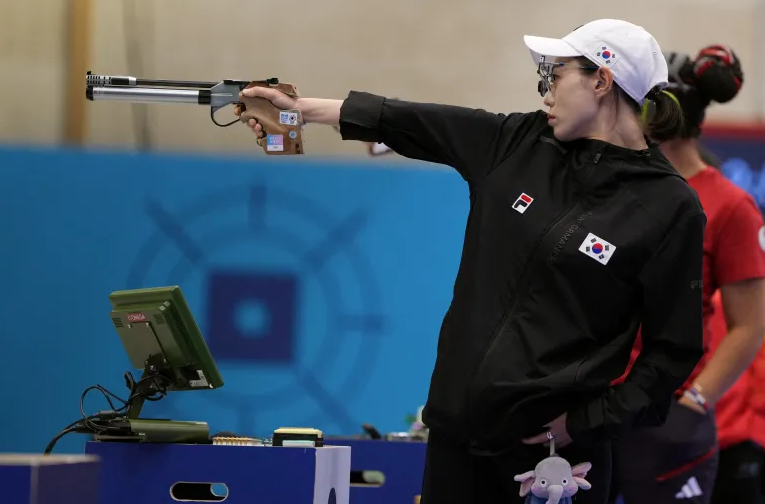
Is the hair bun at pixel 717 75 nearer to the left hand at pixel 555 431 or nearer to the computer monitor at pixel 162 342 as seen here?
the left hand at pixel 555 431

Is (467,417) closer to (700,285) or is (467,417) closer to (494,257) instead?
(494,257)

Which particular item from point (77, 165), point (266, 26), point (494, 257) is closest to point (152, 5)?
point (266, 26)

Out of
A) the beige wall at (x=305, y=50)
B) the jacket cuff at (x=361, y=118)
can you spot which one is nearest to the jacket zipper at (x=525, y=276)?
the jacket cuff at (x=361, y=118)

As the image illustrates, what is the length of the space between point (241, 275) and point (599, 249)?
9.90ft

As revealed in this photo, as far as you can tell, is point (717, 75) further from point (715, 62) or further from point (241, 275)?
point (241, 275)

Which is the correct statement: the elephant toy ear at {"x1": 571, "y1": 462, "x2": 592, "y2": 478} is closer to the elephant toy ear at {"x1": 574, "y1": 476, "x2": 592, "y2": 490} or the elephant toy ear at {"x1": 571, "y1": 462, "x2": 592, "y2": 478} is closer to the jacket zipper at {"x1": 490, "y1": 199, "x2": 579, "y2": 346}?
the elephant toy ear at {"x1": 574, "y1": 476, "x2": 592, "y2": 490}

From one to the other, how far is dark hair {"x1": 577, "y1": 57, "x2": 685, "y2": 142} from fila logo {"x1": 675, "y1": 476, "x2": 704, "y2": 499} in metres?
0.89

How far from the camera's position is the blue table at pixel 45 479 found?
1301 millimetres

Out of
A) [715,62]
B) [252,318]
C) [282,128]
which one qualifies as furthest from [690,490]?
[252,318]

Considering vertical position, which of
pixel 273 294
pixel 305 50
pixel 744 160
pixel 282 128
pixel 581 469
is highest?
pixel 305 50

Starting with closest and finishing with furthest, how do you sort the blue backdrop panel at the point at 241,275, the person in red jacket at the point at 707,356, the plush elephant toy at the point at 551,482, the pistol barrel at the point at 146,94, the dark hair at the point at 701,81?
the plush elephant toy at the point at 551,482 → the pistol barrel at the point at 146,94 → the person in red jacket at the point at 707,356 → the dark hair at the point at 701,81 → the blue backdrop panel at the point at 241,275

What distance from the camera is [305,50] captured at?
536 cm

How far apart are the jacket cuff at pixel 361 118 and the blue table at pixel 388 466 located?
129 cm

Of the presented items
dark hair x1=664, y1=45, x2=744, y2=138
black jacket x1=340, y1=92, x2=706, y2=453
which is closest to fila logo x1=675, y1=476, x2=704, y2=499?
black jacket x1=340, y1=92, x2=706, y2=453
